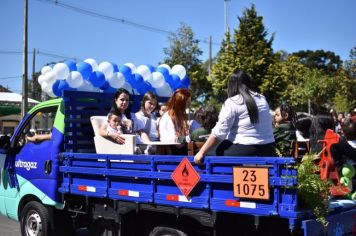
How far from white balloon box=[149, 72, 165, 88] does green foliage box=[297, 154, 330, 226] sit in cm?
473

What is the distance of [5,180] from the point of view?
6.63 metres

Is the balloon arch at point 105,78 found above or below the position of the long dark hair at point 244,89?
above

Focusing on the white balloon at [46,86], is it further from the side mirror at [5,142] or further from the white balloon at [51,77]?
the side mirror at [5,142]

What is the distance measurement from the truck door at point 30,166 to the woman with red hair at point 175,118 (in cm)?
138

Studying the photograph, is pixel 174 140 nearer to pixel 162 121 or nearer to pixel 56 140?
pixel 162 121

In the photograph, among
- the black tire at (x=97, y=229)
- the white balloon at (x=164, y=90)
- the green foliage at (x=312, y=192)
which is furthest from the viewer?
the white balloon at (x=164, y=90)

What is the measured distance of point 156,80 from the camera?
8.12m

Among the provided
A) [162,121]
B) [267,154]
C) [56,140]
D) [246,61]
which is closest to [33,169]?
[56,140]

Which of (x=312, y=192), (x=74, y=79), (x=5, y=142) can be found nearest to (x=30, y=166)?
(x=5, y=142)

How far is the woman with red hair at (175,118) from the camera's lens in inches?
220

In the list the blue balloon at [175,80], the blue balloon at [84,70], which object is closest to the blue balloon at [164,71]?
the blue balloon at [175,80]

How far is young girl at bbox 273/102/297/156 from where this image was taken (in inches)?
191

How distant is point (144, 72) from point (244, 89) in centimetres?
407

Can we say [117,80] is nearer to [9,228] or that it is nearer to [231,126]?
[9,228]
